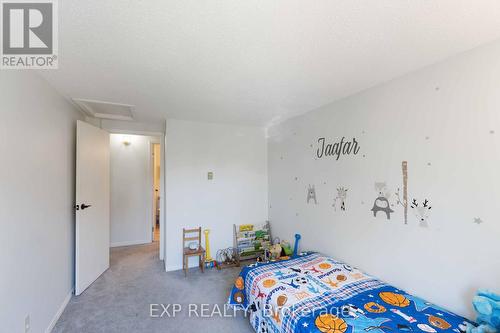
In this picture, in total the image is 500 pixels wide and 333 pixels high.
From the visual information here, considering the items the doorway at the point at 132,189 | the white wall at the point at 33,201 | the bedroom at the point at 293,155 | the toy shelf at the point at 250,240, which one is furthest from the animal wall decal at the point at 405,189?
the doorway at the point at 132,189

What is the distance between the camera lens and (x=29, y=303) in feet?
5.75

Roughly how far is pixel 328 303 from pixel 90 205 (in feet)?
9.71

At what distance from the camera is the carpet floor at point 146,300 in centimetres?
210

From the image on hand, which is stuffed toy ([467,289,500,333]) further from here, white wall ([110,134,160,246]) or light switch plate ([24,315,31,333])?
white wall ([110,134,160,246])

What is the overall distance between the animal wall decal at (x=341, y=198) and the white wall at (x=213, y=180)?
1.57 metres

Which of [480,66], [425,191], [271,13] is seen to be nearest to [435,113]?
[480,66]

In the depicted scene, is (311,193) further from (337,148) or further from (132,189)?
(132,189)

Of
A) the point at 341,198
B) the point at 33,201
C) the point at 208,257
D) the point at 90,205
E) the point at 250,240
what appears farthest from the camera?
the point at 250,240

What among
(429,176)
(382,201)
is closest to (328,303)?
(382,201)

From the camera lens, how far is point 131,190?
4574 millimetres

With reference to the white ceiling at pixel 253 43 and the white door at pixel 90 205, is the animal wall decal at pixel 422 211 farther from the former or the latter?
the white door at pixel 90 205

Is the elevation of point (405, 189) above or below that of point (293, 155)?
below

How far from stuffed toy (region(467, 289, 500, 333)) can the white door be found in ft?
12.0

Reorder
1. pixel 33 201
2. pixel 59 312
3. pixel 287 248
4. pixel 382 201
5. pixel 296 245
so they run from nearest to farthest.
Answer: pixel 33 201, pixel 382 201, pixel 59 312, pixel 296 245, pixel 287 248
